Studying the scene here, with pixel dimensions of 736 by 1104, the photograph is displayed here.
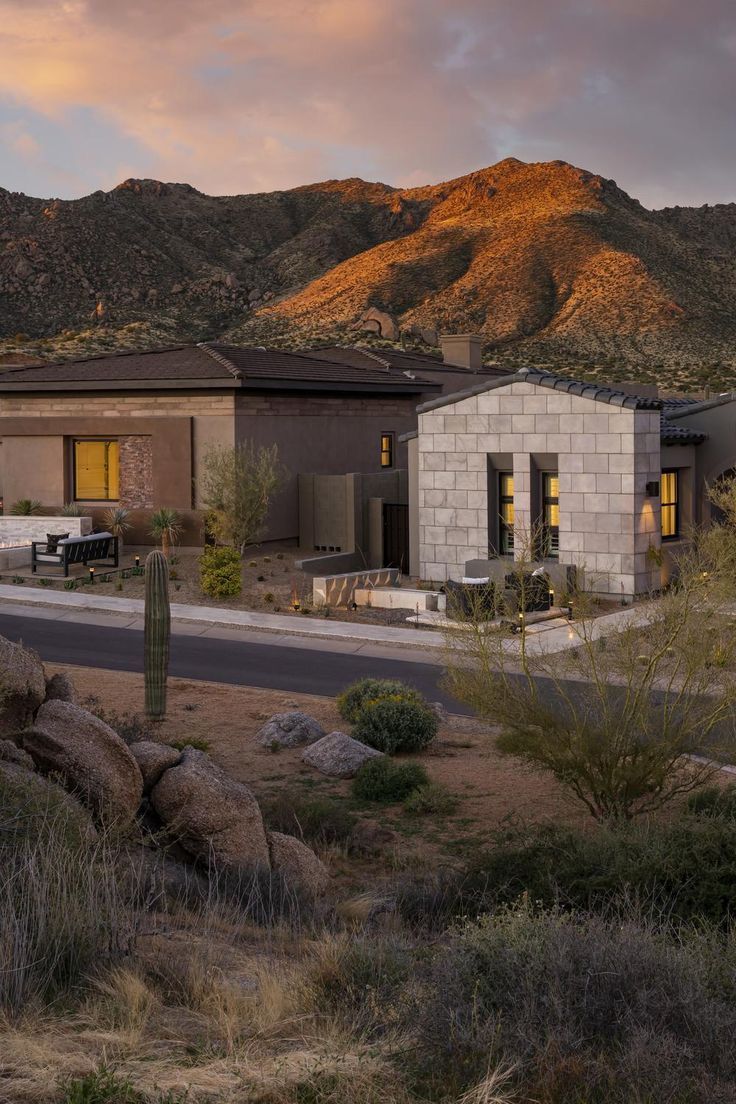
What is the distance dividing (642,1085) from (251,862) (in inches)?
226

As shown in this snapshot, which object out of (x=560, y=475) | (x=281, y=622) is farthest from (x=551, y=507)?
(x=281, y=622)

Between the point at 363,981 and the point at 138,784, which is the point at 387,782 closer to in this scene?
the point at 138,784

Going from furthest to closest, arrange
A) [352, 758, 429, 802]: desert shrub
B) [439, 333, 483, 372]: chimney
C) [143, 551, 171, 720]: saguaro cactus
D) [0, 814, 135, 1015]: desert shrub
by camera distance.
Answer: [439, 333, 483, 372]: chimney → [143, 551, 171, 720]: saguaro cactus → [352, 758, 429, 802]: desert shrub → [0, 814, 135, 1015]: desert shrub

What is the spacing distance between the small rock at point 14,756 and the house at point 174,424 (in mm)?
22556

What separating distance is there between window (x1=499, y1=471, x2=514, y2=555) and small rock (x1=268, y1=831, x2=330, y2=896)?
1775cm

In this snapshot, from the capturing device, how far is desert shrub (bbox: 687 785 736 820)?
39.6 feet

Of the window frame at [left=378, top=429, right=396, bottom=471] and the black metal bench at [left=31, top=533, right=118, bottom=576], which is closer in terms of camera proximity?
the black metal bench at [left=31, top=533, right=118, bottom=576]

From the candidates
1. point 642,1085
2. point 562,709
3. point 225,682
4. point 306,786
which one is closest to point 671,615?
point 562,709

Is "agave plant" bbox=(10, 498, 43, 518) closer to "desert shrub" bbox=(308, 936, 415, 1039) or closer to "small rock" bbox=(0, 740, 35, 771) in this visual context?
"small rock" bbox=(0, 740, 35, 771)

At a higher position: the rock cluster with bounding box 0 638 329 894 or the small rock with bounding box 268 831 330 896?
the rock cluster with bounding box 0 638 329 894

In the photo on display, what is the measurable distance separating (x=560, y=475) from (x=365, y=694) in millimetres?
11496

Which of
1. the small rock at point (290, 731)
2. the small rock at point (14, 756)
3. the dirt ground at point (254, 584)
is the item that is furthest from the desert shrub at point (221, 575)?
the small rock at point (14, 756)

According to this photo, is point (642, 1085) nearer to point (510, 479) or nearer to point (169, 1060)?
point (169, 1060)

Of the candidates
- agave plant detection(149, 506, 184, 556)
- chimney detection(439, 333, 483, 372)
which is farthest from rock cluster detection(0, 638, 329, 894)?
chimney detection(439, 333, 483, 372)
